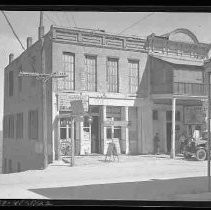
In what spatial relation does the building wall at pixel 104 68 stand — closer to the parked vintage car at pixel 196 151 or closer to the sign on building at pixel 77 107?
the sign on building at pixel 77 107

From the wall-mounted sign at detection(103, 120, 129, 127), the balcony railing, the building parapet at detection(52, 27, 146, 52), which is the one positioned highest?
the building parapet at detection(52, 27, 146, 52)

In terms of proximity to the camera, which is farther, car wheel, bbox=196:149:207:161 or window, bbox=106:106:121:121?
window, bbox=106:106:121:121

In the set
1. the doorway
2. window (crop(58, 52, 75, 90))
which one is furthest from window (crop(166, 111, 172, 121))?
window (crop(58, 52, 75, 90))

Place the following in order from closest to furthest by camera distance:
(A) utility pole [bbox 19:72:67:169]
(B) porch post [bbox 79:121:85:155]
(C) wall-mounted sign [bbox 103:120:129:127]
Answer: (A) utility pole [bbox 19:72:67:169] < (C) wall-mounted sign [bbox 103:120:129:127] < (B) porch post [bbox 79:121:85:155]

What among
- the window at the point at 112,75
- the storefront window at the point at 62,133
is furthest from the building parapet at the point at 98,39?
the storefront window at the point at 62,133

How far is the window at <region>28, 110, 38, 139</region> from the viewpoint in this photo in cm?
1007

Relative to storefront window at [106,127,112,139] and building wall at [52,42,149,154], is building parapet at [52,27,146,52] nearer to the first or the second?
building wall at [52,42,149,154]

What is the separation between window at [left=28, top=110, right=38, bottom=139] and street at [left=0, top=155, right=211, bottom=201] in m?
0.89

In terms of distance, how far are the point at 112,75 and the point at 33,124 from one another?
2.27 metres

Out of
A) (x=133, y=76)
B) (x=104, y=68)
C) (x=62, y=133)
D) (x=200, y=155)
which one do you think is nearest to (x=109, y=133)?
(x=62, y=133)

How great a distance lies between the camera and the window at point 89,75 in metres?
10.1

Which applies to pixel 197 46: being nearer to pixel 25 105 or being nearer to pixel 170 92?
pixel 170 92

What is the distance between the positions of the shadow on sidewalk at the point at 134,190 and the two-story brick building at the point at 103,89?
1.02 metres

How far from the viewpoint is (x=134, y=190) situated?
869 centimetres
